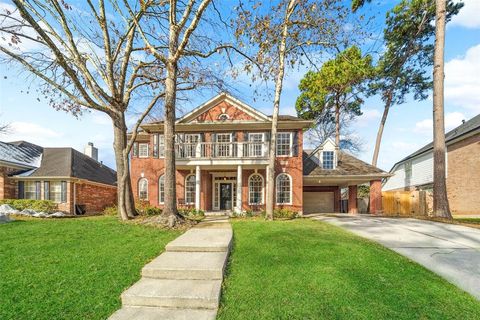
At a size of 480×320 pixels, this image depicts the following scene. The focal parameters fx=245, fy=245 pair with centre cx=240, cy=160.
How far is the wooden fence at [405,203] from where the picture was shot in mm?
15867

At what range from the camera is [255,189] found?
602 inches

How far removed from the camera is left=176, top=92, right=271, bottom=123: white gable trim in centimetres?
1488

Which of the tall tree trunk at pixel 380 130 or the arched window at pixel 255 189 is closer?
the arched window at pixel 255 189

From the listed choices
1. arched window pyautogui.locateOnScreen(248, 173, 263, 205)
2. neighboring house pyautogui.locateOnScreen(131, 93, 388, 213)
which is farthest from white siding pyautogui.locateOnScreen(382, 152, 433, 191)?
arched window pyautogui.locateOnScreen(248, 173, 263, 205)

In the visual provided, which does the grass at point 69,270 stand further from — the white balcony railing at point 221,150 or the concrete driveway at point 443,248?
the white balcony railing at point 221,150

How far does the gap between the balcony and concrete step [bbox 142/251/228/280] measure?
9441 mm

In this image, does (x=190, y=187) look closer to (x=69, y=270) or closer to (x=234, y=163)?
(x=234, y=163)

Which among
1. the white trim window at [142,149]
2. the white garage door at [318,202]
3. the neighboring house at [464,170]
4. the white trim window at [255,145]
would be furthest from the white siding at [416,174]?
the white trim window at [142,149]

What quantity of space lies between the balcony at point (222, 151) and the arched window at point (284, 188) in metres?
1.87

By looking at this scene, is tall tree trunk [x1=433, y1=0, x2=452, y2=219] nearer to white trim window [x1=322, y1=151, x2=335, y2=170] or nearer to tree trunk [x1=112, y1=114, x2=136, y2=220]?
white trim window [x1=322, y1=151, x2=335, y2=170]

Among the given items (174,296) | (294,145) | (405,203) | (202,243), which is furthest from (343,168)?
(174,296)

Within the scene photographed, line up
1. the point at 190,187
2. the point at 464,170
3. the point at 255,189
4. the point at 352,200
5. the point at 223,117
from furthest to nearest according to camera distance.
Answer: the point at 464,170, the point at 352,200, the point at 190,187, the point at 255,189, the point at 223,117

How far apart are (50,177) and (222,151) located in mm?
12124

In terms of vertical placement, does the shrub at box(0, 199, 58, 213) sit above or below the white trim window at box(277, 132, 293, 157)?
below
